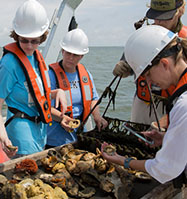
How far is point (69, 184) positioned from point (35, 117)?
3.08 feet

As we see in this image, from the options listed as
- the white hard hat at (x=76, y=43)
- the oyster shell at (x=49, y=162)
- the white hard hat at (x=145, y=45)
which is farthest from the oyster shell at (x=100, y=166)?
the white hard hat at (x=76, y=43)

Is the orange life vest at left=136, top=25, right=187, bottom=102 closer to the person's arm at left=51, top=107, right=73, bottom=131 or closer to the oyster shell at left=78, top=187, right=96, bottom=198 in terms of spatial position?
the person's arm at left=51, top=107, right=73, bottom=131

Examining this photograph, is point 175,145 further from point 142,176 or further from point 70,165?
point 70,165

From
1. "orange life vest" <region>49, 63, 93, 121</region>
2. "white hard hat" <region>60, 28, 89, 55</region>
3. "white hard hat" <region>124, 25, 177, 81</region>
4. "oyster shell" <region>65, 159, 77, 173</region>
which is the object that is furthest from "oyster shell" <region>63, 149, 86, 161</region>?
"white hard hat" <region>60, 28, 89, 55</region>

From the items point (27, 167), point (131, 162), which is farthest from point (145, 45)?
point (27, 167)

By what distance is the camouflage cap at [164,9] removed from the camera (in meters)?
3.20

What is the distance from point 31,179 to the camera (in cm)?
235

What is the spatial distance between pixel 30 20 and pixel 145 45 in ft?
4.74

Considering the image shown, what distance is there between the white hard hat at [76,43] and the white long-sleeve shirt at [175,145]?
6.82 ft

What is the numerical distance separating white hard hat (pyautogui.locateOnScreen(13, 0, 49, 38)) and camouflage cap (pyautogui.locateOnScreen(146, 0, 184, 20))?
3.93 ft

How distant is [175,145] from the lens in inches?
69.5

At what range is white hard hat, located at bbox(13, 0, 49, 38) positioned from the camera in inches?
114

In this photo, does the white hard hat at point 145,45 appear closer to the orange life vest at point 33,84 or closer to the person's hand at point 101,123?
the orange life vest at point 33,84

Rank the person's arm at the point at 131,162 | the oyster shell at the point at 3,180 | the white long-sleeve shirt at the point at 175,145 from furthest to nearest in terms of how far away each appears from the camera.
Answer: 1. the oyster shell at the point at 3,180
2. the person's arm at the point at 131,162
3. the white long-sleeve shirt at the point at 175,145
